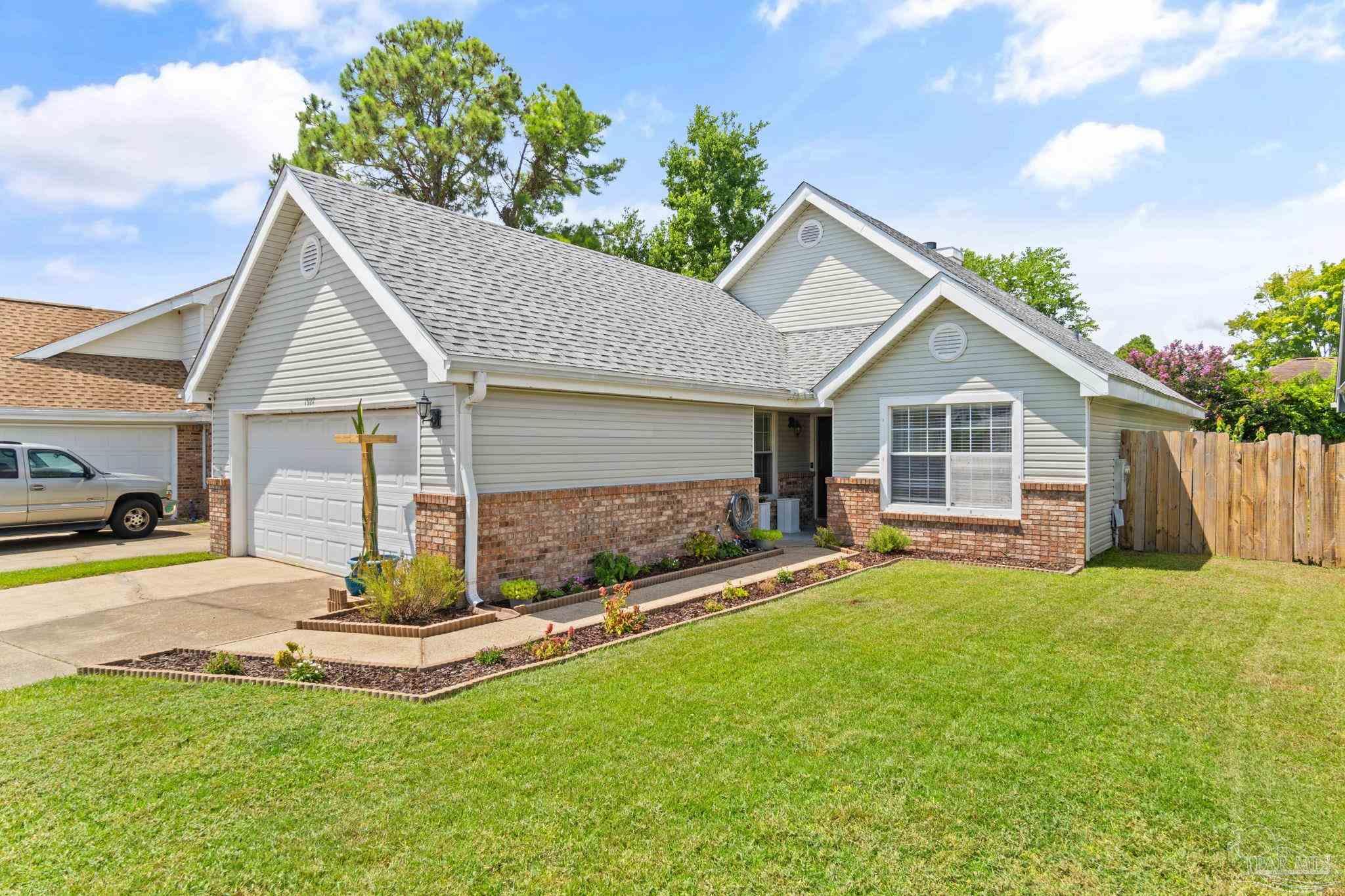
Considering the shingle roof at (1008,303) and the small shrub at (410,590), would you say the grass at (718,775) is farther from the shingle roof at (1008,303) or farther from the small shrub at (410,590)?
the shingle roof at (1008,303)

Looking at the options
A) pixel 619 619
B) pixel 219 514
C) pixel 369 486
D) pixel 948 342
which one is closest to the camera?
pixel 619 619

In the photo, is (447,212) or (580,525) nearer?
(580,525)

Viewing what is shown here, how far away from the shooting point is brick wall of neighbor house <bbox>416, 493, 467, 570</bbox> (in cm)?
806

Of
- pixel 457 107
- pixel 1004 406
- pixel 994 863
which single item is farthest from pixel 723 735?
pixel 457 107

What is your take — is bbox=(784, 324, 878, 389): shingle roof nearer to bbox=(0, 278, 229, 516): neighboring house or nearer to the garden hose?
the garden hose

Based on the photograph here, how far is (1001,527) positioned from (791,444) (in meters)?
5.20

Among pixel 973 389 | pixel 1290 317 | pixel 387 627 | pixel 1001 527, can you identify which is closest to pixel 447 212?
pixel 387 627

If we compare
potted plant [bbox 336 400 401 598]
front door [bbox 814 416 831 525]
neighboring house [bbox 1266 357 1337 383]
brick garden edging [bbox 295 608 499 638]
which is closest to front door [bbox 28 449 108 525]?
potted plant [bbox 336 400 401 598]

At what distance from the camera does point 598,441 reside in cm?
978

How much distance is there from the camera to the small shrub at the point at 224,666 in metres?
5.83

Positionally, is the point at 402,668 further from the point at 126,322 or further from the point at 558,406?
the point at 126,322

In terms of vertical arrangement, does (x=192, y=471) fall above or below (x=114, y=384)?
below

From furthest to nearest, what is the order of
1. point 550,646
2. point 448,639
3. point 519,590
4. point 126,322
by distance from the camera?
point 126,322, point 519,590, point 448,639, point 550,646

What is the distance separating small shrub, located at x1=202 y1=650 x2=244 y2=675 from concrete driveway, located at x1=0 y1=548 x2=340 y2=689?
1027mm
